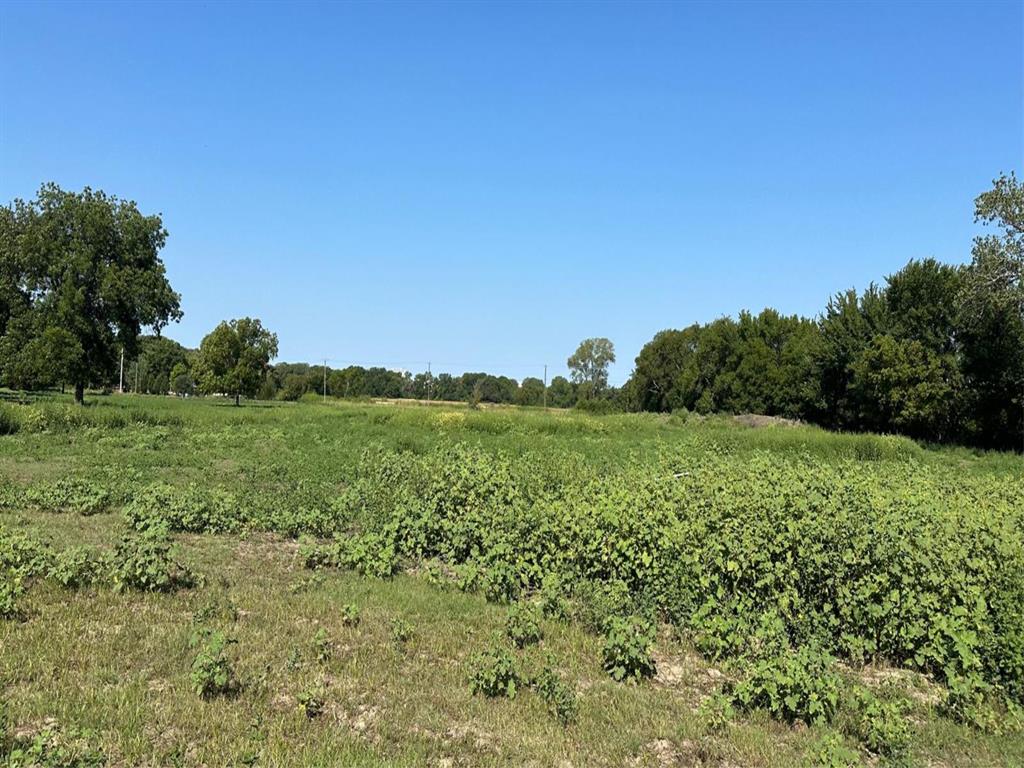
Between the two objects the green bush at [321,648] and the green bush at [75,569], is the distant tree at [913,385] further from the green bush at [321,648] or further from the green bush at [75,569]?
the green bush at [75,569]

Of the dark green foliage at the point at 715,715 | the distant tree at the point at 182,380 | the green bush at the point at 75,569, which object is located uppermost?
the distant tree at the point at 182,380

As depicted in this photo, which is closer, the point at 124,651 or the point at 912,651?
the point at 124,651

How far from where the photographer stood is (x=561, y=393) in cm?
11856

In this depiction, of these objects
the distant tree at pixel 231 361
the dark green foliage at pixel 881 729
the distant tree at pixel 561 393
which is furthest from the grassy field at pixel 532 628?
the distant tree at pixel 561 393

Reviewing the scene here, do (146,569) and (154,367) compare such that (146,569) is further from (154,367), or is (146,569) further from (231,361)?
(154,367)

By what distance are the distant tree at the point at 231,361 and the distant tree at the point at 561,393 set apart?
194 feet

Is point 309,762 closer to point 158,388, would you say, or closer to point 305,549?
point 305,549

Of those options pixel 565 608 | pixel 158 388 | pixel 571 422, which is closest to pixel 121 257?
pixel 571 422

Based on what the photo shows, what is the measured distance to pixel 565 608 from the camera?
6.14 meters

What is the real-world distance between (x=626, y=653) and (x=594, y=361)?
347 feet

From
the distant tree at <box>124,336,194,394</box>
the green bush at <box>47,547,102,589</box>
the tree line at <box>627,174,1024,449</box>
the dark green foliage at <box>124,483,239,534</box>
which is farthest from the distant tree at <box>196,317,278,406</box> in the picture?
the distant tree at <box>124,336,194,394</box>

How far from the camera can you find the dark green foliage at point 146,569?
6.08m

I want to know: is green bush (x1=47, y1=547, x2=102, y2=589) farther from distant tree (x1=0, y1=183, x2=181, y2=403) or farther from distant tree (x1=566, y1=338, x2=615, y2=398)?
distant tree (x1=566, y1=338, x2=615, y2=398)

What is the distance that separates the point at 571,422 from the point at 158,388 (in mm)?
91257
